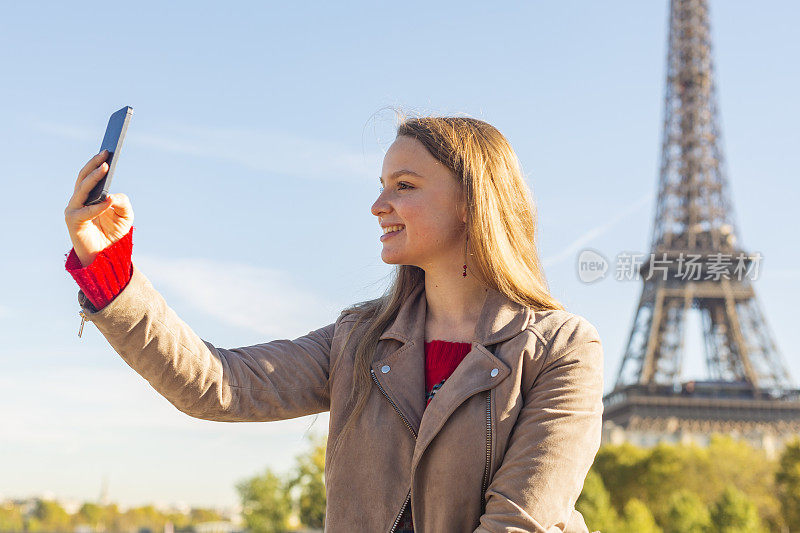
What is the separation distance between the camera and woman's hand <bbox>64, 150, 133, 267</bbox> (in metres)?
2.26

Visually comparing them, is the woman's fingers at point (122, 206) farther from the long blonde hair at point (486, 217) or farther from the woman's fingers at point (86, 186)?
the long blonde hair at point (486, 217)

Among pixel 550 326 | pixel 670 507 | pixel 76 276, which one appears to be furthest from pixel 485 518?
pixel 670 507

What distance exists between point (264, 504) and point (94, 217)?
35.0m

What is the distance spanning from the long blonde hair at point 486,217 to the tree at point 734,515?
25921 millimetres

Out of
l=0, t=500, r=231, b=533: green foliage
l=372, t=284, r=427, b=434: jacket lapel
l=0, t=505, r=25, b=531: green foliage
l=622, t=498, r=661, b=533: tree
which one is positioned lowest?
l=0, t=500, r=231, b=533: green foliage

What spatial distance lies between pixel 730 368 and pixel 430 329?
137ft

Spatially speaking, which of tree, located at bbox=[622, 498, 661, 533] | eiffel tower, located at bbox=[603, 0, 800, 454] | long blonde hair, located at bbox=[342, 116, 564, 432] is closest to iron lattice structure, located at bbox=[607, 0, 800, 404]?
eiffel tower, located at bbox=[603, 0, 800, 454]

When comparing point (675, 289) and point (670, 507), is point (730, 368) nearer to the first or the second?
point (675, 289)

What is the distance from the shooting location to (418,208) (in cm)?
272

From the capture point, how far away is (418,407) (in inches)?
102

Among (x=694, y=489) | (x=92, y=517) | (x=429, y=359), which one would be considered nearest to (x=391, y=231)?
(x=429, y=359)

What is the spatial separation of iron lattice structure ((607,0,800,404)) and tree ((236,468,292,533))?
1578cm

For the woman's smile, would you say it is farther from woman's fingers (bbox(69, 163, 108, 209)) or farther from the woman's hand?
woman's fingers (bbox(69, 163, 108, 209))

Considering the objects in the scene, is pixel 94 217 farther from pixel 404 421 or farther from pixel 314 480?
pixel 314 480
